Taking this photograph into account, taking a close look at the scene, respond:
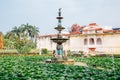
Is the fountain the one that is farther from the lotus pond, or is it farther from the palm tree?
the palm tree

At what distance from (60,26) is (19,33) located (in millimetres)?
46518

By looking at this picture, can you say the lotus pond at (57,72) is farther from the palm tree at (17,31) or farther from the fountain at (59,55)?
the palm tree at (17,31)

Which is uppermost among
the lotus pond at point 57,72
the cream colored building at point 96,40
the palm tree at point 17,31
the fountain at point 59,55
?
the palm tree at point 17,31

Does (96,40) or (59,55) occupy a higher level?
(96,40)

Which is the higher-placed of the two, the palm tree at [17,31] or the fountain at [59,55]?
the palm tree at [17,31]

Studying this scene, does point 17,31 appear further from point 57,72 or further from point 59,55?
point 57,72

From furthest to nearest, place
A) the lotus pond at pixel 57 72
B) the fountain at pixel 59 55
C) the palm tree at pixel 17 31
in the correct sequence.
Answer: the palm tree at pixel 17 31 → the fountain at pixel 59 55 → the lotus pond at pixel 57 72

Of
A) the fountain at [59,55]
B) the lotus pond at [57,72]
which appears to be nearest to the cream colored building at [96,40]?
the fountain at [59,55]

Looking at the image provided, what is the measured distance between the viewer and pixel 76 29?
58781 millimetres

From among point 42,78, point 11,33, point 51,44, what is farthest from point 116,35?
point 11,33

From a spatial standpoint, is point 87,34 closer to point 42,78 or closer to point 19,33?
point 19,33

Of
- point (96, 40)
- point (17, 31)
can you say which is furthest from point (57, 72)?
point (17, 31)

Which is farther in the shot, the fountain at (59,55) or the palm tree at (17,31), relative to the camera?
the palm tree at (17,31)

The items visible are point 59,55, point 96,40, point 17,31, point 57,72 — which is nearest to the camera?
point 57,72
